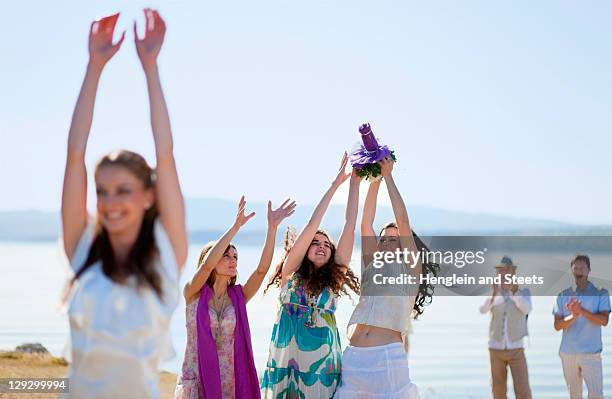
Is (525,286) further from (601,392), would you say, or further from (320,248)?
(320,248)

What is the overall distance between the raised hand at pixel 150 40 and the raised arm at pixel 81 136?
0.48 feet

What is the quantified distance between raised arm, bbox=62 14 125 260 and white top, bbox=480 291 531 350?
6272mm

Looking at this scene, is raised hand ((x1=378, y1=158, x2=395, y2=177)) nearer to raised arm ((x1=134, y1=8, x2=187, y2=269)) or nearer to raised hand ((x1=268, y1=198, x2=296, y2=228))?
raised hand ((x1=268, y1=198, x2=296, y2=228))

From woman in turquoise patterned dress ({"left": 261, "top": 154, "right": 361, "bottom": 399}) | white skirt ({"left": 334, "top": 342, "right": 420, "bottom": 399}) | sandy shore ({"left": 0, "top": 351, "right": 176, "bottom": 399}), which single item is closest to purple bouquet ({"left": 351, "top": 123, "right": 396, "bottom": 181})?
woman in turquoise patterned dress ({"left": 261, "top": 154, "right": 361, "bottom": 399})

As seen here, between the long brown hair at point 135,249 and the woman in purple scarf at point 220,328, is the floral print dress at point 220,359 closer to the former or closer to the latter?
the woman in purple scarf at point 220,328

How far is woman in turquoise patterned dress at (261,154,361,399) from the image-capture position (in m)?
6.32

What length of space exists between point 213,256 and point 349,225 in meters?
0.97

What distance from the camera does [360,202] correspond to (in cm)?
652

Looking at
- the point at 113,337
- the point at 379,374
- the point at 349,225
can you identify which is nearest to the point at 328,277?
the point at 349,225

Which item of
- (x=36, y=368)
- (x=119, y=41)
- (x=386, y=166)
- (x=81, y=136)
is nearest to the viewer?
(x=81, y=136)

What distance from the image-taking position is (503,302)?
8.98m

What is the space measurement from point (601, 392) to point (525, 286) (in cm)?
130

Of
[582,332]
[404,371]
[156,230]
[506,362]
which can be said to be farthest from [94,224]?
[506,362]

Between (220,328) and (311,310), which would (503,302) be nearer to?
(311,310)
